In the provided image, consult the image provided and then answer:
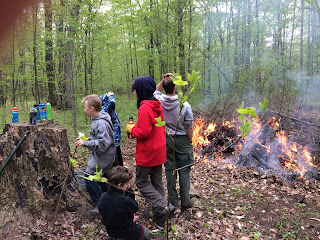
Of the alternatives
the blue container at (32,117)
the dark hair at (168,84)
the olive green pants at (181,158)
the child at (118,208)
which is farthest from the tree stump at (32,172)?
the dark hair at (168,84)

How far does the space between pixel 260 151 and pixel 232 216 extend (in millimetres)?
3097

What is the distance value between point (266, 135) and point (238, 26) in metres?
9.35

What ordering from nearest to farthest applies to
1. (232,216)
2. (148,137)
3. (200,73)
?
(148,137)
(232,216)
(200,73)

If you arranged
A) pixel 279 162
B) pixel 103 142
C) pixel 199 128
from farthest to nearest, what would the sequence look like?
pixel 199 128 → pixel 279 162 → pixel 103 142

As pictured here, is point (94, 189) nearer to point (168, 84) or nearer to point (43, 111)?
point (43, 111)

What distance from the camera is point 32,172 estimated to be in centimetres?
335

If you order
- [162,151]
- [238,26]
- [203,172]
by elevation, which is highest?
[238,26]

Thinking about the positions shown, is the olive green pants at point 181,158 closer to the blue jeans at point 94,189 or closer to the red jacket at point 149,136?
the red jacket at point 149,136

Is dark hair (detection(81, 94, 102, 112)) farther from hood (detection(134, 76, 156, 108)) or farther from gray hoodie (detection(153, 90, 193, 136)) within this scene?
gray hoodie (detection(153, 90, 193, 136))

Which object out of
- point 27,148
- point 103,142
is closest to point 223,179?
point 103,142

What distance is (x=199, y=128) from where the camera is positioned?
7.66 metres

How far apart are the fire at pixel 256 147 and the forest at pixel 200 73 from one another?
35cm

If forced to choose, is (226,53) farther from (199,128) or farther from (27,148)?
(27,148)

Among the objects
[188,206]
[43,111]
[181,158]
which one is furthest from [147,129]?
[43,111]
